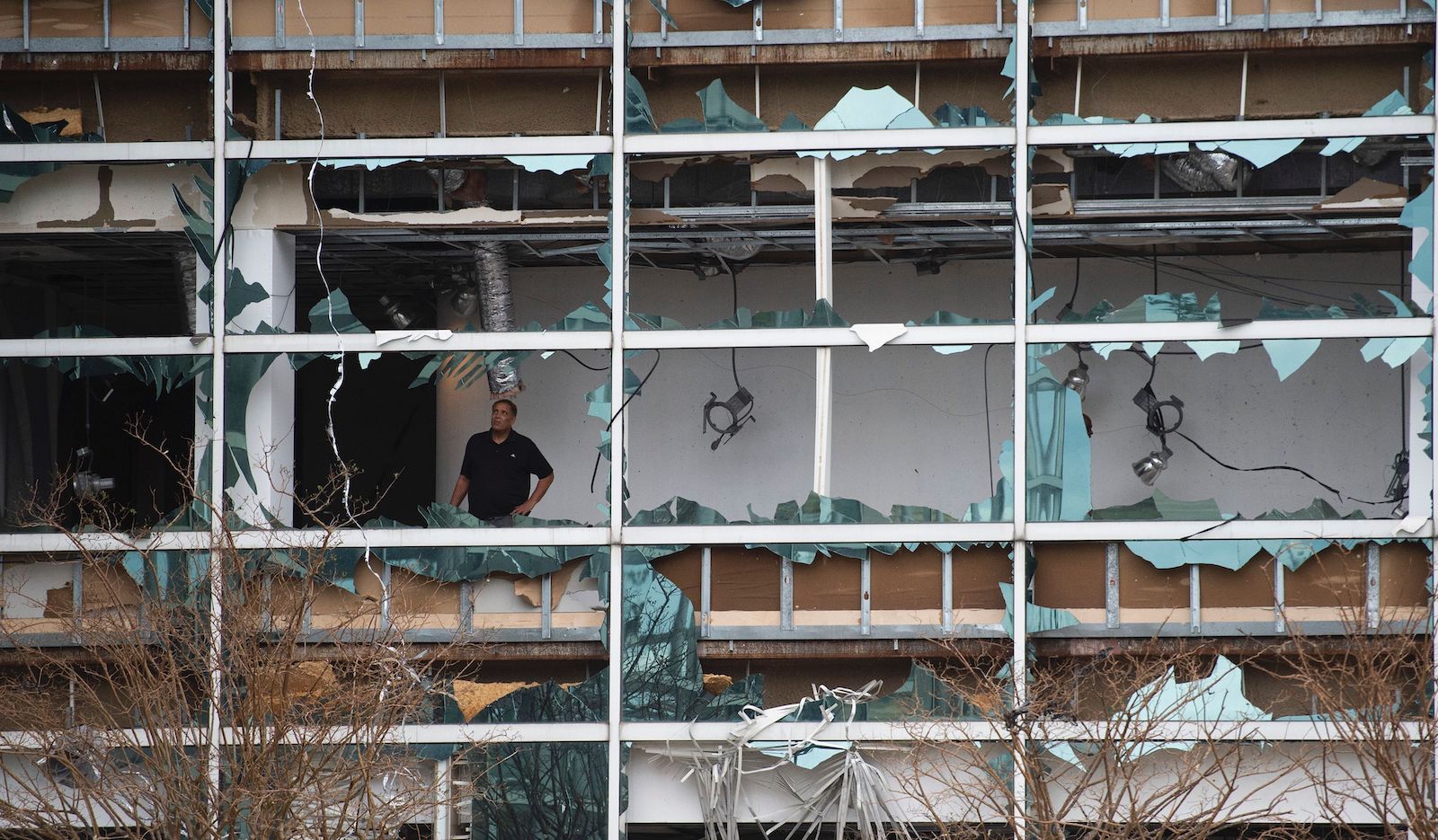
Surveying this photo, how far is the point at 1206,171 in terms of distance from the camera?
37.1 feet

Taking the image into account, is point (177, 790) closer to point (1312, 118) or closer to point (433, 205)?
point (433, 205)

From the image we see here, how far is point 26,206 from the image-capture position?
11.0 m

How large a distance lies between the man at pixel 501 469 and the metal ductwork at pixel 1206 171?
18.2ft

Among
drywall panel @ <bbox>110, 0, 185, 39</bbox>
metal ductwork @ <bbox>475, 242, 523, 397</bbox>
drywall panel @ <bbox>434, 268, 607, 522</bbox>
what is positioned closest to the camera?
drywall panel @ <bbox>110, 0, 185, 39</bbox>

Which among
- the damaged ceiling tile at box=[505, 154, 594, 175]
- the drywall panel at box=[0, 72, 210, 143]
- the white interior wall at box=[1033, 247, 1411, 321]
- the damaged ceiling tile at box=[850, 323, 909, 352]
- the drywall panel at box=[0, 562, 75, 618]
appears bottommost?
the drywall panel at box=[0, 562, 75, 618]

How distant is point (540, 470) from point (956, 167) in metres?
4.20

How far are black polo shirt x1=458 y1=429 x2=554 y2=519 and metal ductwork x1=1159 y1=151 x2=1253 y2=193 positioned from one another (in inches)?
218

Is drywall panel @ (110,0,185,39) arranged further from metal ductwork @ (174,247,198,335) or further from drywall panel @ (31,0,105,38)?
metal ductwork @ (174,247,198,335)

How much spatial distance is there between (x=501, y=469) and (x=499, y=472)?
26 mm

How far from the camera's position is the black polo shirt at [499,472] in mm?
11523

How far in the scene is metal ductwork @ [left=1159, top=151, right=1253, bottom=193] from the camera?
36.7 ft

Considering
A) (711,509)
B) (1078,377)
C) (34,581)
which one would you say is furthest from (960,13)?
(34,581)

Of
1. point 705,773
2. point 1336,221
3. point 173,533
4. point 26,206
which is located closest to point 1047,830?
point 705,773

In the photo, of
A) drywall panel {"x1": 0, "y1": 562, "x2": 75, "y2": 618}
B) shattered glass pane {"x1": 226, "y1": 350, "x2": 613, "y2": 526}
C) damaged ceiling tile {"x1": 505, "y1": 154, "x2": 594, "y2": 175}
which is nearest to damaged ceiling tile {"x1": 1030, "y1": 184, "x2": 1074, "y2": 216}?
damaged ceiling tile {"x1": 505, "y1": 154, "x2": 594, "y2": 175}
